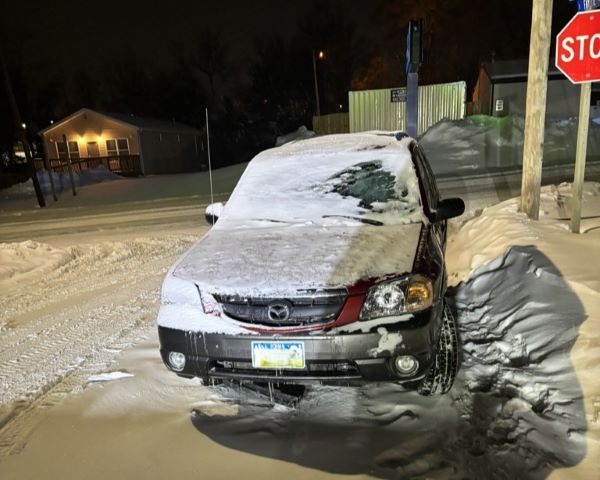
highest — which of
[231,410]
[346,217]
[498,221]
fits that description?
[346,217]

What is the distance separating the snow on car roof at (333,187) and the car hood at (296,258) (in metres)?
0.24

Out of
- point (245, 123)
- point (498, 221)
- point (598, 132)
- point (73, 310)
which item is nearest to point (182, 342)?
point (73, 310)

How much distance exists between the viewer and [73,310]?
5383 millimetres

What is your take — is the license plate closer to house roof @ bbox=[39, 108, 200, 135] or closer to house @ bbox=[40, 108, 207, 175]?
house @ bbox=[40, 108, 207, 175]

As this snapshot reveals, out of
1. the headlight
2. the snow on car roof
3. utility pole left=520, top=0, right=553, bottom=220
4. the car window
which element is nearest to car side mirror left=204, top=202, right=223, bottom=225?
the snow on car roof

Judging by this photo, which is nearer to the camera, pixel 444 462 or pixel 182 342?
pixel 444 462

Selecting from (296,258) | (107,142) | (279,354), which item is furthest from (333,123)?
(279,354)

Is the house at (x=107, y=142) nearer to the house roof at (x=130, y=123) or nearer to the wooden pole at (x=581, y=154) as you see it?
the house roof at (x=130, y=123)

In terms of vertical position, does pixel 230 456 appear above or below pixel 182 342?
below

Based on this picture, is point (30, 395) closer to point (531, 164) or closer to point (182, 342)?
point (182, 342)

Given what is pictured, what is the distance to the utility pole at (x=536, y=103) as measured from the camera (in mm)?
6152

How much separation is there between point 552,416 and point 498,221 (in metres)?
3.89

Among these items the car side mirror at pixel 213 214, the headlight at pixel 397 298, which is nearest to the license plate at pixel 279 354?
the headlight at pixel 397 298

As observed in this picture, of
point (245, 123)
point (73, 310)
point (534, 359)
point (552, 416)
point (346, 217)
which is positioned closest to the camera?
point (552, 416)
